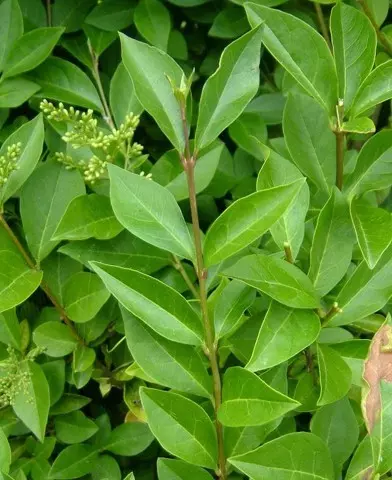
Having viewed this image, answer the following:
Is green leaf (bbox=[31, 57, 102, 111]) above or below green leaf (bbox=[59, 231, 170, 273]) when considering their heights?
above

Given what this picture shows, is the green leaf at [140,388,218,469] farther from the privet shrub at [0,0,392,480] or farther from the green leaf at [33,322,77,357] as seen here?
the green leaf at [33,322,77,357]

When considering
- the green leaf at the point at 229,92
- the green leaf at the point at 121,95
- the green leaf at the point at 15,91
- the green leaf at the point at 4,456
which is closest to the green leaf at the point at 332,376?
the green leaf at the point at 229,92

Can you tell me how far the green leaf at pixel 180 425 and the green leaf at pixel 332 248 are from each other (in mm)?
249

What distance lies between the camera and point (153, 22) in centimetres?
137

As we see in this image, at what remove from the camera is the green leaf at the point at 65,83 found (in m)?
1.34

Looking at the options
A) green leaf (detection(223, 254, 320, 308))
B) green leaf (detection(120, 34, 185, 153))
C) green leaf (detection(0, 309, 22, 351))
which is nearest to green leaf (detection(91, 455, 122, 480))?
green leaf (detection(0, 309, 22, 351))

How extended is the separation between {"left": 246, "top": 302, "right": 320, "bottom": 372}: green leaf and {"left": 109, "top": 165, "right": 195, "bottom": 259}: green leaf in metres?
0.14

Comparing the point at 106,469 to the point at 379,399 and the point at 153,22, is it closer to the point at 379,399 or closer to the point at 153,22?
the point at 379,399

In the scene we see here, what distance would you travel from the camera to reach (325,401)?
3.12ft

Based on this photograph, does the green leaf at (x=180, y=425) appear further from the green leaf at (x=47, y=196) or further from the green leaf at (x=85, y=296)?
the green leaf at (x=47, y=196)

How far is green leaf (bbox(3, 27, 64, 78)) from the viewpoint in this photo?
1308 mm

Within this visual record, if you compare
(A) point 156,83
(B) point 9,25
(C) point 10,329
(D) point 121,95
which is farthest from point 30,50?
(C) point 10,329

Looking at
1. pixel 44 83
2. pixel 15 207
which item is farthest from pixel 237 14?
pixel 15 207

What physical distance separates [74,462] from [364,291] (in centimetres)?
58
